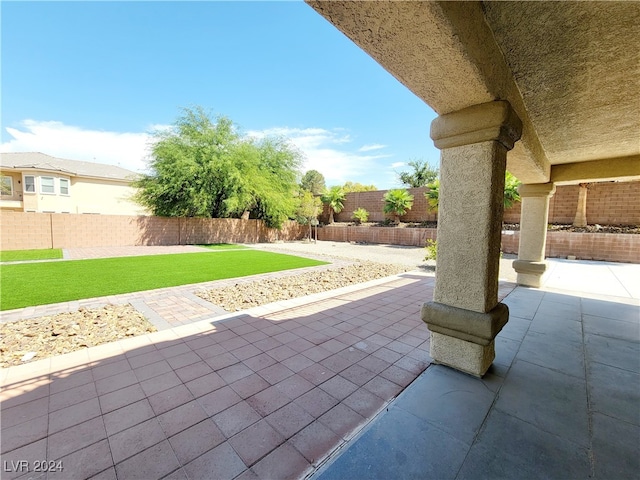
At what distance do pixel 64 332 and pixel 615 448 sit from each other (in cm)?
497

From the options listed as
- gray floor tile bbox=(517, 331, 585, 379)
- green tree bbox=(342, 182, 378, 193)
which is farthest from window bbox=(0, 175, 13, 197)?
green tree bbox=(342, 182, 378, 193)

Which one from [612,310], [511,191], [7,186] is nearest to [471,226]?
[612,310]

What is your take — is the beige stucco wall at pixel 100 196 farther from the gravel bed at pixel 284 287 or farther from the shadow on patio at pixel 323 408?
the shadow on patio at pixel 323 408

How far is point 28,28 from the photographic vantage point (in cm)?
591

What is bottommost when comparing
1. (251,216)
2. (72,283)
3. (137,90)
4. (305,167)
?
(72,283)

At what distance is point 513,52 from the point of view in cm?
159

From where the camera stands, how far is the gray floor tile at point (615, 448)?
1252 millimetres

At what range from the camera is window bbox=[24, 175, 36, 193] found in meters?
15.5

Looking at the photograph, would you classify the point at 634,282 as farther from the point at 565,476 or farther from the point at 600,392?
the point at 565,476

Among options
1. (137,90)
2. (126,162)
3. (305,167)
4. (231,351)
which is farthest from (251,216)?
(231,351)

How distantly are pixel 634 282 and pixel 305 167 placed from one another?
1582cm

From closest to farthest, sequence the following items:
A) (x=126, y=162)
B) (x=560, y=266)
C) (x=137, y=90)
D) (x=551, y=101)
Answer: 1. (x=551, y=101)
2. (x=560, y=266)
3. (x=137, y=90)
4. (x=126, y=162)

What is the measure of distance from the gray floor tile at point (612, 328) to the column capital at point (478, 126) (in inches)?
110

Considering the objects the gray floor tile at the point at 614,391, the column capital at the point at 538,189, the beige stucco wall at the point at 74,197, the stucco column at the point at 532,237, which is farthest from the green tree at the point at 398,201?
the beige stucco wall at the point at 74,197
